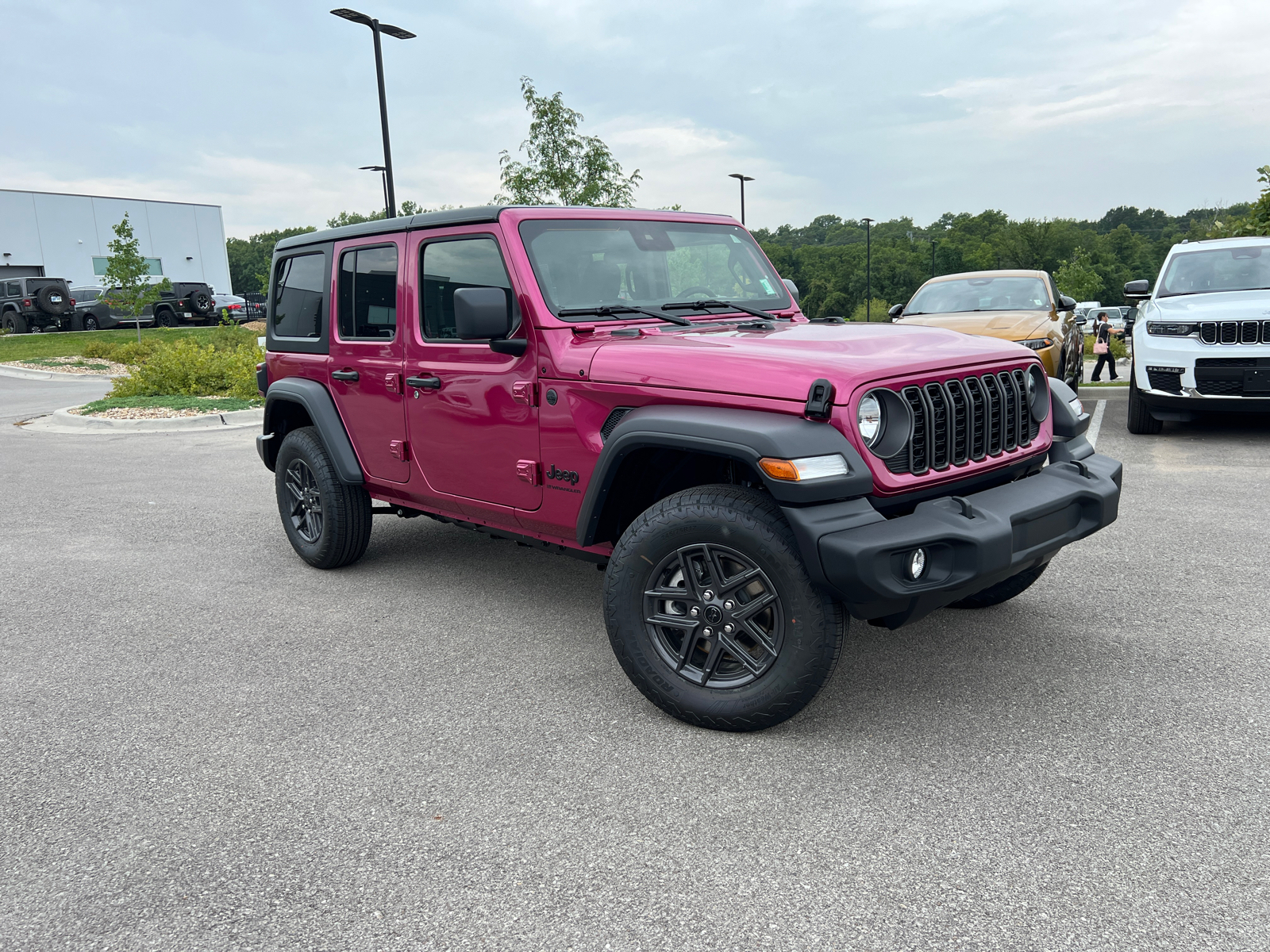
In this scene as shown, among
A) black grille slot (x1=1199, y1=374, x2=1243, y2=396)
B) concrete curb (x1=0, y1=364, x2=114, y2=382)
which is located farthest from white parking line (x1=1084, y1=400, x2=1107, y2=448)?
concrete curb (x1=0, y1=364, x2=114, y2=382)

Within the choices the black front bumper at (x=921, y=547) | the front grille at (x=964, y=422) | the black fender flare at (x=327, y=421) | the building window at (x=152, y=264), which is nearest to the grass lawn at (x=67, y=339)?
the black fender flare at (x=327, y=421)

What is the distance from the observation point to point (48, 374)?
19.8m

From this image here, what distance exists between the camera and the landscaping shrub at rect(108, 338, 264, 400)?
1437 cm

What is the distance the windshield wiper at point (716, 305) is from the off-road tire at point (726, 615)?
49.7 inches

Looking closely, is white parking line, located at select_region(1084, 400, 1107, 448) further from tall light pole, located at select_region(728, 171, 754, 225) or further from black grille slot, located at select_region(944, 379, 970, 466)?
tall light pole, located at select_region(728, 171, 754, 225)

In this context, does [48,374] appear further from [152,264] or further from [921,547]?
[152,264]

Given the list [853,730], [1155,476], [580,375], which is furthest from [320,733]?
[1155,476]

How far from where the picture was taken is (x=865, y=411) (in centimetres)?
307

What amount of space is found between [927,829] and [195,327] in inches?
1355

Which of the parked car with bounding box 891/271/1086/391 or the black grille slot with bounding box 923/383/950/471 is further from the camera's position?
the parked car with bounding box 891/271/1086/391

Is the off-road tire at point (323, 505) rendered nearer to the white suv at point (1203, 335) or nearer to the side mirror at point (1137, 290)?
the white suv at point (1203, 335)

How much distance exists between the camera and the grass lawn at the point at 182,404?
1280 centimetres

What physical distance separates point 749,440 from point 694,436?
0.73 feet

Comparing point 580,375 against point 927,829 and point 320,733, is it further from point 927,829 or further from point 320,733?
point 927,829
